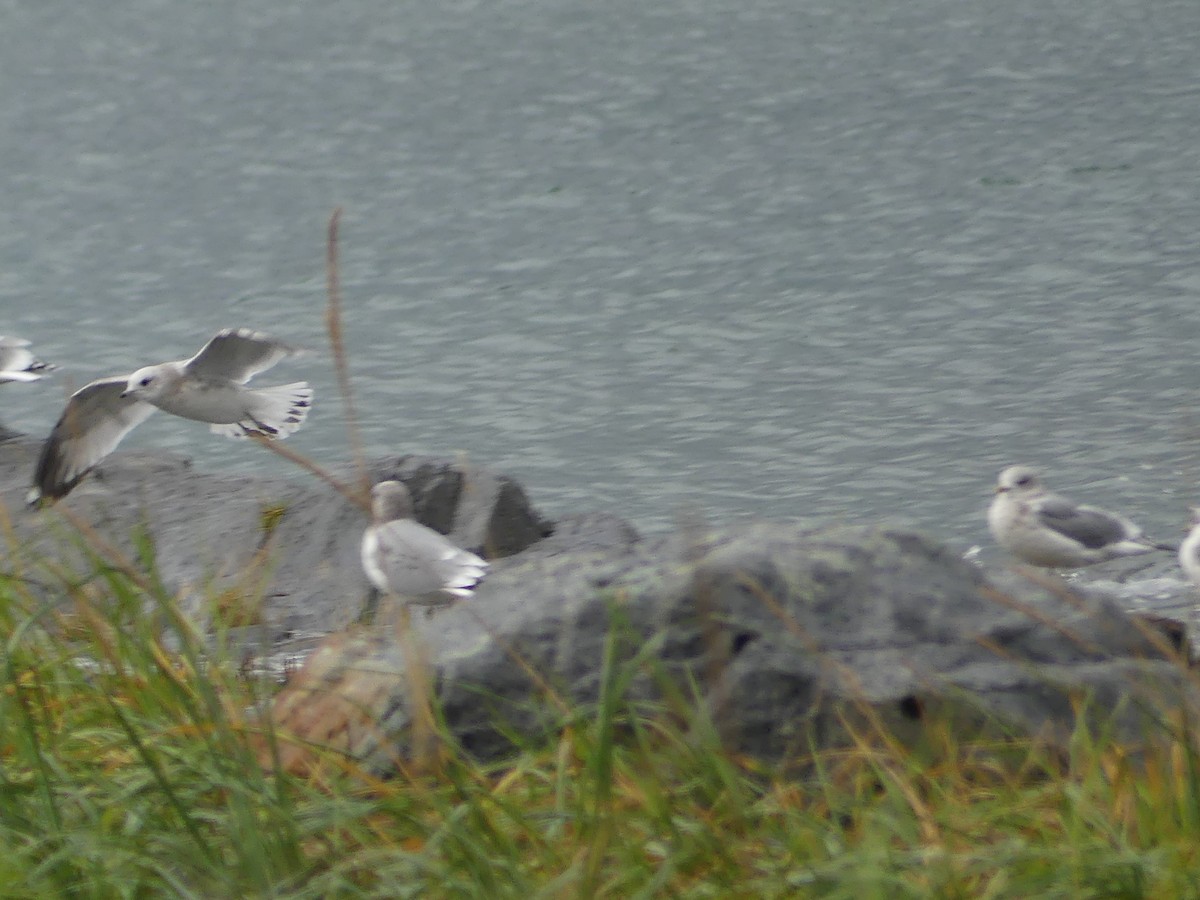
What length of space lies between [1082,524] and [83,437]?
4.14 meters

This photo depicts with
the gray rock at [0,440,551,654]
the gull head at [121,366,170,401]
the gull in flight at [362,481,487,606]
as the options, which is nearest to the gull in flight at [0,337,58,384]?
the gray rock at [0,440,551,654]

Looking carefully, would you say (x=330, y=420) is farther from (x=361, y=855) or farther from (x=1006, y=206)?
(x=361, y=855)

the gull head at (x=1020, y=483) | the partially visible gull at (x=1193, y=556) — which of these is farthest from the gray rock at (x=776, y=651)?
the gull head at (x=1020, y=483)

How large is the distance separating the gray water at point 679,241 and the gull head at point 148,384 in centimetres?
269

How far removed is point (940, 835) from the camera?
325cm

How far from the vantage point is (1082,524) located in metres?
7.56

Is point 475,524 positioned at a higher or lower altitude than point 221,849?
lower

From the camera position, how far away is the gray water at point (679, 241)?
1091cm

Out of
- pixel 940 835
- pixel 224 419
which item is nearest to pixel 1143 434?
pixel 224 419

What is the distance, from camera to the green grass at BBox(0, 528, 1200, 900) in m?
3.03

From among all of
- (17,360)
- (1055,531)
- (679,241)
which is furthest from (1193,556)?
(679,241)

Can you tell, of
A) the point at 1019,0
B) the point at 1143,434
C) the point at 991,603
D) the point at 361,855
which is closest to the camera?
the point at 361,855

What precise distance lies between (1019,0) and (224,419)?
2402cm

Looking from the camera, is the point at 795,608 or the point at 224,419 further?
the point at 224,419
